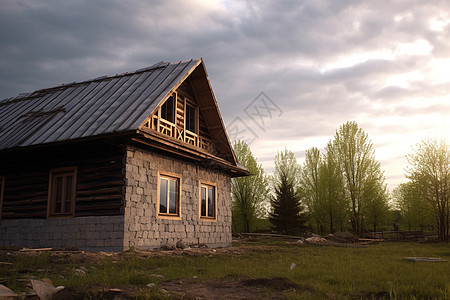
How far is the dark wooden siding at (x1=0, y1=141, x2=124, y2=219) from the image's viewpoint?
11.8m

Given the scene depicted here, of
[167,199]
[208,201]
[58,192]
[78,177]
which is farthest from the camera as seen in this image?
[208,201]

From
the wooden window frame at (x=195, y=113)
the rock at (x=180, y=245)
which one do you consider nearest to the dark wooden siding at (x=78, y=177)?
the rock at (x=180, y=245)

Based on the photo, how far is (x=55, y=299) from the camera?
480 centimetres

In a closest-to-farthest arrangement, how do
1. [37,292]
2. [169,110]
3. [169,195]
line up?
[37,292] → [169,195] → [169,110]

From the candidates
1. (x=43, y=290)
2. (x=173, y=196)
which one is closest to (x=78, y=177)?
(x=173, y=196)

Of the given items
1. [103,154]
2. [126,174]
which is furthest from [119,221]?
[103,154]

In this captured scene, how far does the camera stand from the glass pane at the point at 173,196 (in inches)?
558

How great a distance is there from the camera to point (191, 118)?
16625 millimetres

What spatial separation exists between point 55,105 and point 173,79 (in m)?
5.77

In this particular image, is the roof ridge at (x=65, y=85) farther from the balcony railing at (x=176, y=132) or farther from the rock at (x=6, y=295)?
the rock at (x=6, y=295)

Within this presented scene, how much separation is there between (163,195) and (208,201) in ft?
12.3

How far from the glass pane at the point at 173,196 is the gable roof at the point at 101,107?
358cm

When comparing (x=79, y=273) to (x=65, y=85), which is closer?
(x=79, y=273)

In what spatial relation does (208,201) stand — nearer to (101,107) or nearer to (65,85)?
(101,107)
